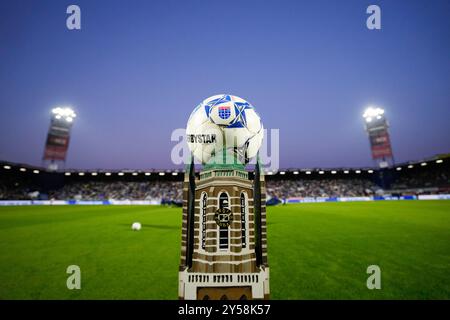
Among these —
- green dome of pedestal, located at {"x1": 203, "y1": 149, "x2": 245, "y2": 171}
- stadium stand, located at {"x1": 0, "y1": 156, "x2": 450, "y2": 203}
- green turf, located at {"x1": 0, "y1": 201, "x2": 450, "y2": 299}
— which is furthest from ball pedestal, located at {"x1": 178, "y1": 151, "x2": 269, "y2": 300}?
stadium stand, located at {"x1": 0, "y1": 156, "x2": 450, "y2": 203}

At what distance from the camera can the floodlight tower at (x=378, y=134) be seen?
67125 millimetres

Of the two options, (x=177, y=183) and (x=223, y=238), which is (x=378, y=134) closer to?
(x=177, y=183)

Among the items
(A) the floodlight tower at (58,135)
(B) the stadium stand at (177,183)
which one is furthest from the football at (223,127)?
(A) the floodlight tower at (58,135)

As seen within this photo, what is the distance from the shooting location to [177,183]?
261ft

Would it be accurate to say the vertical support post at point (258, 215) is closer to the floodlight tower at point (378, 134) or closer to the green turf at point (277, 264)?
the green turf at point (277, 264)

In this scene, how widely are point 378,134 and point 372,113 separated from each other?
260 inches

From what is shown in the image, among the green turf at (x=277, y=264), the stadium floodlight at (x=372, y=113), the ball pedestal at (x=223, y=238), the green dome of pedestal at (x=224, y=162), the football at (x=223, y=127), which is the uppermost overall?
the stadium floodlight at (x=372, y=113)

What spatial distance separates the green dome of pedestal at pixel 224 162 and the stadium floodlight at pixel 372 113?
7592 cm

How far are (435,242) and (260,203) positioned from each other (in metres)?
11.6

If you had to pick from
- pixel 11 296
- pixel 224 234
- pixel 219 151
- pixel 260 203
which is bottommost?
pixel 11 296
